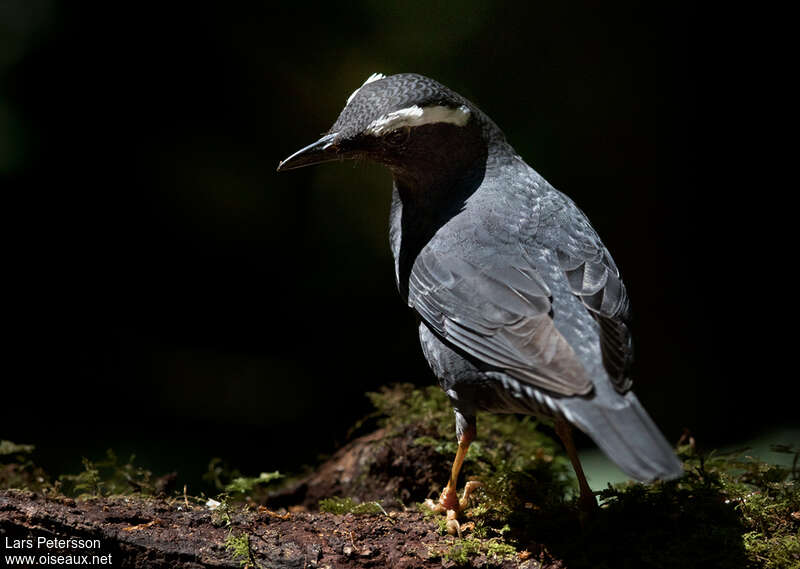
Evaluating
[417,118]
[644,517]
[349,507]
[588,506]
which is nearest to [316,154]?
[417,118]

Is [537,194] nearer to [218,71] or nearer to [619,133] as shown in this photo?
[619,133]

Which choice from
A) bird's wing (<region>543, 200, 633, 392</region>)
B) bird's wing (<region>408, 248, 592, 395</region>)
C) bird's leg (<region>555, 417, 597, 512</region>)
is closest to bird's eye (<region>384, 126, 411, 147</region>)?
bird's wing (<region>408, 248, 592, 395</region>)

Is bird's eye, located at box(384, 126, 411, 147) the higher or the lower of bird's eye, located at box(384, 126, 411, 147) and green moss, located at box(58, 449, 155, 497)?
the higher

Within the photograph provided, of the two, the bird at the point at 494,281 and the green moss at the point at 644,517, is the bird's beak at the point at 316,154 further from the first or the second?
the green moss at the point at 644,517

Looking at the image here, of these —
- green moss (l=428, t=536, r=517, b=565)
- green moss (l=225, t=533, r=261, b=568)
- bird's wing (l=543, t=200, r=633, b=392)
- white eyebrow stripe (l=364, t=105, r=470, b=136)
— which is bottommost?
green moss (l=428, t=536, r=517, b=565)

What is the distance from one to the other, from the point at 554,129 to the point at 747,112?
151cm

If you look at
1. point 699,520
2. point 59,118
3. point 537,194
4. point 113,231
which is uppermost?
point 59,118

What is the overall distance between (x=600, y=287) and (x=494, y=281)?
427mm

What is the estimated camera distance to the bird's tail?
8.29 ft

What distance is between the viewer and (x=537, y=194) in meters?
3.75

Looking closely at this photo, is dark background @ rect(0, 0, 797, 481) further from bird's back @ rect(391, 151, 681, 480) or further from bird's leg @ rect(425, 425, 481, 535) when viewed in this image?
bird's leg @ rect(425, 425, 481, 535)

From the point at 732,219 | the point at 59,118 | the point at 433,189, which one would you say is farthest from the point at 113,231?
the point at 732,219

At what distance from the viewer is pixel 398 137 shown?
3709 mm

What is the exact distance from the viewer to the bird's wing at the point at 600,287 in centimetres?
294
